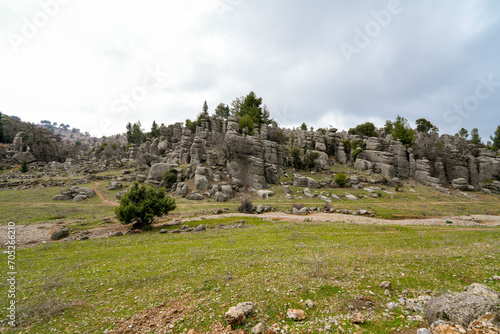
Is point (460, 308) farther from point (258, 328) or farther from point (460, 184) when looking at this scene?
point (460, 184)

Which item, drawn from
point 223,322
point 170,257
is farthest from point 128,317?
point 170,257

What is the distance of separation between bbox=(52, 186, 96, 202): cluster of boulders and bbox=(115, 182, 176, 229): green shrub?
25.4 meters

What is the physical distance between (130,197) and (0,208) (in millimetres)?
25303

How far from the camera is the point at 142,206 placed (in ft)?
78.3

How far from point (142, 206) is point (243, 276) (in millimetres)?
18691

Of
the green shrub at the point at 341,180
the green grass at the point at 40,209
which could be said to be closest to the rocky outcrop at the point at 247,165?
the green shrub at the point at 341,180

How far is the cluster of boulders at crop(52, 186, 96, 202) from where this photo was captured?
40.5 m

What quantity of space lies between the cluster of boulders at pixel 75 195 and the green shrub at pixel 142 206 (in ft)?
83.3

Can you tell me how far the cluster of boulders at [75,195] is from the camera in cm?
4053

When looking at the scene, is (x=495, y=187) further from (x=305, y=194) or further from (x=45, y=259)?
(x=45, y=259)

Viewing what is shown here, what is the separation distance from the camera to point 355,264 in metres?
10.8

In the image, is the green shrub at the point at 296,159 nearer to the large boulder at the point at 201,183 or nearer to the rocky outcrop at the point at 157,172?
the large boulder at the point at 201,183

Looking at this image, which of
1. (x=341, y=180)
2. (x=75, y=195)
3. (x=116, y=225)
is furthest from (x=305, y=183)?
(x=75, y=195)

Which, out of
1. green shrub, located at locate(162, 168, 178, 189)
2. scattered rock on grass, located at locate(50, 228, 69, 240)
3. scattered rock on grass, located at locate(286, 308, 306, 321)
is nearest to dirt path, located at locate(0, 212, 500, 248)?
scattered rock on grass, located at locate(50, 228, 69, 240)
